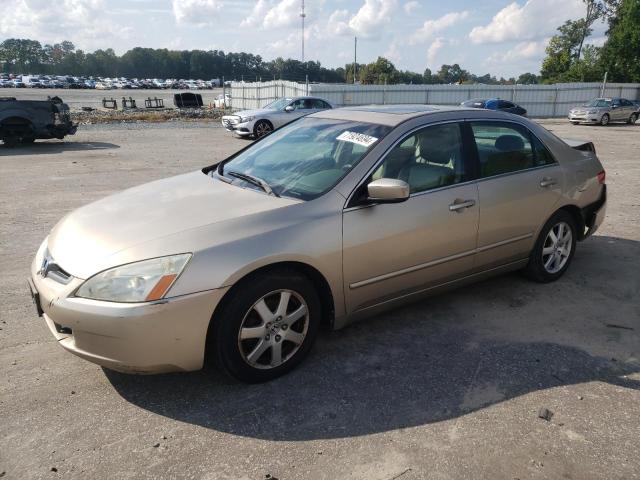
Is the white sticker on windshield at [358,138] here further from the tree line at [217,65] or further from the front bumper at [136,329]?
the tree line at [217,65]

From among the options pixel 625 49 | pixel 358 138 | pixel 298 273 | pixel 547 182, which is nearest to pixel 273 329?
pixel 298 273

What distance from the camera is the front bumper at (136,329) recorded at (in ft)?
8.80

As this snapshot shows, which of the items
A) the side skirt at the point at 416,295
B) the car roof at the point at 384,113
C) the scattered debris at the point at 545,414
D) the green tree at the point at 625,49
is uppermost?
the green tree at the point at 625,49

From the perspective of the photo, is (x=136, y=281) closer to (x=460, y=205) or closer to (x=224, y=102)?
(x=460, y=205)

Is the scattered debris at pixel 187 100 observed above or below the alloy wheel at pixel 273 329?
above

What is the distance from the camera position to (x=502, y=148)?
14.1ft

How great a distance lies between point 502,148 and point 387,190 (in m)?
1.59

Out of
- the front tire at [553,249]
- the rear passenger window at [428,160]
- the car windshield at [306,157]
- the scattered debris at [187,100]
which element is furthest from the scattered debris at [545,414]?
the scattered debris at [187,100]

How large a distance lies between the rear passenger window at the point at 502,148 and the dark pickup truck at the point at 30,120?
1419cm

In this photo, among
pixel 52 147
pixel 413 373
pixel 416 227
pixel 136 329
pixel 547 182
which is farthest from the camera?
pixel 52 147

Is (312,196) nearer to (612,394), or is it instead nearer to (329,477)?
(329,477)

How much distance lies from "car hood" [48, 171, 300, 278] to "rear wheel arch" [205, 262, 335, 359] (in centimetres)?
30

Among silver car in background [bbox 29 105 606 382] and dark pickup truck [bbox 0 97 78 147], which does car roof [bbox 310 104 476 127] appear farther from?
dark pickup truck [bbox 0 97 78 147]

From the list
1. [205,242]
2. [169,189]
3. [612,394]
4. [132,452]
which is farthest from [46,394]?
[612,394]
